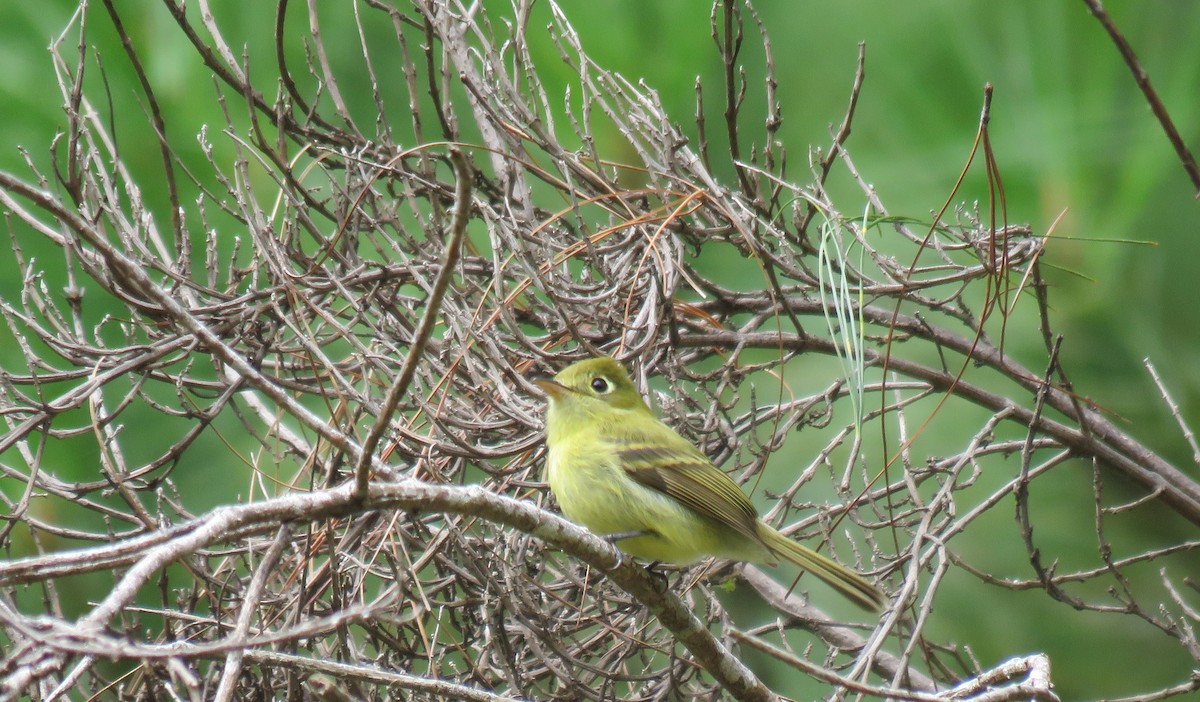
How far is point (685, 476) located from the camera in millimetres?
3406

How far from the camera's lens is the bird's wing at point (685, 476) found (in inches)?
130

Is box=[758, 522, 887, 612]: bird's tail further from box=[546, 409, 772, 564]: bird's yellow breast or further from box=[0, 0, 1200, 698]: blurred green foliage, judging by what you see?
box=[0, 0, 1200, 698]: blurred green foliage

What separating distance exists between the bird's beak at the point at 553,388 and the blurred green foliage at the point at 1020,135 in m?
1.39

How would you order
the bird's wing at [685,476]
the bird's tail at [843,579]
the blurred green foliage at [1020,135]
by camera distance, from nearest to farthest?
the bird's tail at [843,579], the bird's wing at [685,476], the blurred green foliage at [1020,135]

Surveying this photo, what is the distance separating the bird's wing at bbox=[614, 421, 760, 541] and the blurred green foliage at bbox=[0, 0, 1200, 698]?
1.36m

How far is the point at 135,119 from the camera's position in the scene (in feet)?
16.0

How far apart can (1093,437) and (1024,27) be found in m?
1.87

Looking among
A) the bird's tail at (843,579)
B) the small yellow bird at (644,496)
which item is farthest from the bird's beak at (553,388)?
the bird's tail at (843,579)

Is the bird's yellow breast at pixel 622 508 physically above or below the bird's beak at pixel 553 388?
below

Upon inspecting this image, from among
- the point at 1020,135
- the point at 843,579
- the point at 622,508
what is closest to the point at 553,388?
the point at 622,508

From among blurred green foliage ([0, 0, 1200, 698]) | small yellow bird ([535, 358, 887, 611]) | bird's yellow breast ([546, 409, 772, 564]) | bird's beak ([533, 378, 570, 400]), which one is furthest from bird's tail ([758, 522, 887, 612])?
blurred green foliage ([0, 0, 1200, 698])

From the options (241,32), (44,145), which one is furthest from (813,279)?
(44,145)

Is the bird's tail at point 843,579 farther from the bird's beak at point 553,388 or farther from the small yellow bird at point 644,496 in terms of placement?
the bird's beak at point 553,388

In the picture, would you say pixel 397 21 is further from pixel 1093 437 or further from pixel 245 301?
pixel 1093 437
